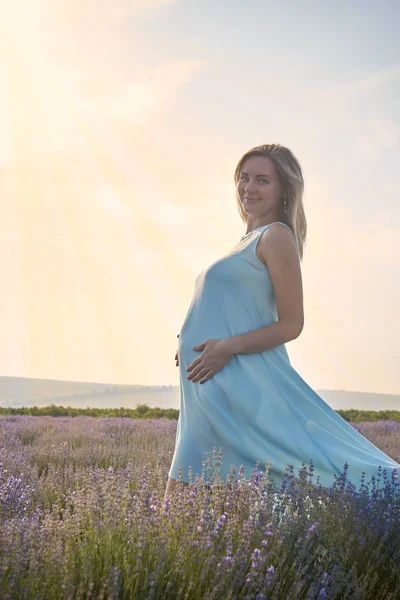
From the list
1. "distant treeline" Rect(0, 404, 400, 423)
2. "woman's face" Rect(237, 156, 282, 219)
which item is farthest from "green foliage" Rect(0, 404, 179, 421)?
"woman's face" Rect(237, 156, 282, 219)

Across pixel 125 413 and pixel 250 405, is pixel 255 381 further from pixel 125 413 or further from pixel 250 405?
pixel 125 413

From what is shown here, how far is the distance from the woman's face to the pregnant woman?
0.29 ft

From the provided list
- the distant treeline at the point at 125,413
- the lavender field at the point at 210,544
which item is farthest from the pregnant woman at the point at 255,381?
the distant treeline at the point at 125,413

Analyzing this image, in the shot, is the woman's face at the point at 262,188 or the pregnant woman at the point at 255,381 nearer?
the pregnant woman at the point at 255,381

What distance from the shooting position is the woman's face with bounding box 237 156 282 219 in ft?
10.5

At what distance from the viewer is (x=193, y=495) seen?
223 cm

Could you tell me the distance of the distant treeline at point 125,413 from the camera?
11.0 metres

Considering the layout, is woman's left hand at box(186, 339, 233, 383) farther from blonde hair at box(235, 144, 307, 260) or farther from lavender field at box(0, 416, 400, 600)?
blonde hair at box(235, 144, 307, 260)

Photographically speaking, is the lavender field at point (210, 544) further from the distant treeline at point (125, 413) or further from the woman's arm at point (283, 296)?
the distant treeline at point (125, 413)

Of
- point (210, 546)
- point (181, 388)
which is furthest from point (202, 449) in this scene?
point (210, 546)

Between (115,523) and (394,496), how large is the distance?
1.16m

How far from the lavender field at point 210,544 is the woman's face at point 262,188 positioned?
3.93 ft

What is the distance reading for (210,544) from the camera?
1.83 metres

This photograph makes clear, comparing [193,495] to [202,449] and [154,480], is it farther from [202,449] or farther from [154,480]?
[154,480]
